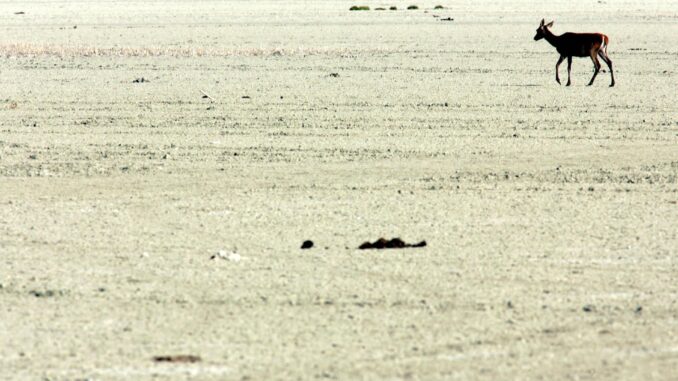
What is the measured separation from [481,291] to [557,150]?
6348 mm

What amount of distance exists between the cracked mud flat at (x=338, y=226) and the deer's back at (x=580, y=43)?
1.98 feet

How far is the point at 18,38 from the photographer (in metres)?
37.1

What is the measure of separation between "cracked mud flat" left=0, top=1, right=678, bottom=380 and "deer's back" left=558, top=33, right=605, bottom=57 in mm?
605

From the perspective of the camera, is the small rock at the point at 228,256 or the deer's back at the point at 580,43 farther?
the deer's back at the point at 580,43

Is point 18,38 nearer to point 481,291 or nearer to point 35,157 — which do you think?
point 35,157

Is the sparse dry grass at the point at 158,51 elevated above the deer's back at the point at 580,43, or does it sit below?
below

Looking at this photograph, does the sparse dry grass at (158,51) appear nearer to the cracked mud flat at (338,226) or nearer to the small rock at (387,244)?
the cracked mud flat at (338,226)

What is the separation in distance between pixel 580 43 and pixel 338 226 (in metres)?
14.0

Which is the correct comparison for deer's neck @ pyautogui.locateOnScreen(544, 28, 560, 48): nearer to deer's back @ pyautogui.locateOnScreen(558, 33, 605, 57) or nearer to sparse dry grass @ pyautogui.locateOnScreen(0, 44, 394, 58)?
deer's back @ pyautogui.locateOnScreen(558, 33, 605, 57)

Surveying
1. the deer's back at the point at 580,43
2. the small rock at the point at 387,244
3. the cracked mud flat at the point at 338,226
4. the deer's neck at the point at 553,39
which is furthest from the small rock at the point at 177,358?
the deer's neck at the point at 553,39

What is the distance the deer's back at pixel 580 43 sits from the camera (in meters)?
22.5

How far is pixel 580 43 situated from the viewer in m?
22.5

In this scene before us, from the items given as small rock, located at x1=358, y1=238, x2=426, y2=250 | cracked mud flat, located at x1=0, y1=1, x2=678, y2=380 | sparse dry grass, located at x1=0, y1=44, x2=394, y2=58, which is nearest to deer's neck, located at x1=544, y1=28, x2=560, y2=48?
cracked mud flat, located at x1=0, y1=1, x2=678, y2=380

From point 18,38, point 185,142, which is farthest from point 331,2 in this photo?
point 185,142
